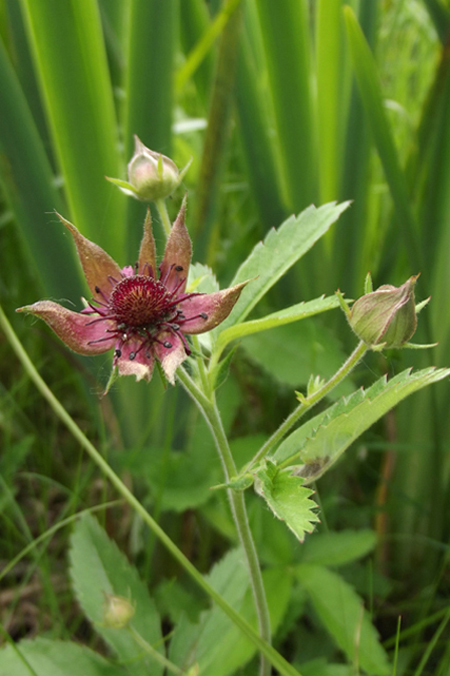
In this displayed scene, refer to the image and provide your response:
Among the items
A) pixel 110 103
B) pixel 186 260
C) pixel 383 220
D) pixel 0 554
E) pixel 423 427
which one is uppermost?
pixel 110 103

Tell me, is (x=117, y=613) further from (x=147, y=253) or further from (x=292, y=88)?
(x=292, y=88)

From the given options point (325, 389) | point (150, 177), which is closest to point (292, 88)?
point (150, 177)

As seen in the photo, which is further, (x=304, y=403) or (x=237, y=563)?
(x=237, y=563)

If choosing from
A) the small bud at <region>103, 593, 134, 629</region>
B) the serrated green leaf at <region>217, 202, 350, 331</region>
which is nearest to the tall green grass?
the small bud at <region>103, 593, 134, 629</region>

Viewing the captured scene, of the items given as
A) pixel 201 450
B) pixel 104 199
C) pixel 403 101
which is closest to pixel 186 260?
pixel 104 199

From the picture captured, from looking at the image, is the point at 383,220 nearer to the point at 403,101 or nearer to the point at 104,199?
the point at 403,101

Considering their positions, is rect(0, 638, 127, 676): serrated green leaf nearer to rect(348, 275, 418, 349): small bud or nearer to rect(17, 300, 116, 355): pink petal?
rect(17, 300, 116, 355): pink petal

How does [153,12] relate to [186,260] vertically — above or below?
above
